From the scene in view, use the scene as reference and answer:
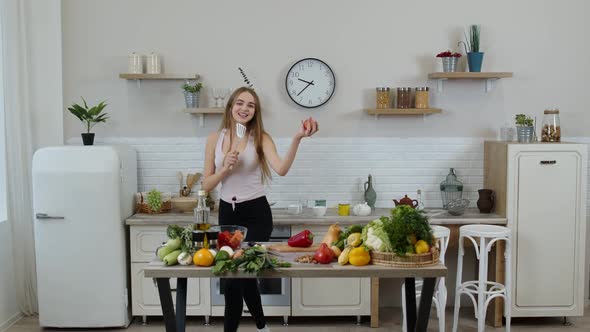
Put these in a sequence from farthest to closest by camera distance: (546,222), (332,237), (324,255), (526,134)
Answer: (526,134)
(546,222)
(332,237)
(324,255)

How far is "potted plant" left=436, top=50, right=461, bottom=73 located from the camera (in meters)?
5.87

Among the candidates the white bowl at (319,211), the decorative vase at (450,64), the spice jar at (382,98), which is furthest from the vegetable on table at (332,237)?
the decorative vase at (450,64)

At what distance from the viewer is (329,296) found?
564 cm

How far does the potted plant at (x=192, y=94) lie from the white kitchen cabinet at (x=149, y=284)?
1074 millimetres

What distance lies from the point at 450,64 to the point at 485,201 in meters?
1.18

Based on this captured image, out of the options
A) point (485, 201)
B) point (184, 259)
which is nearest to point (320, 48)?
point (485, 201)

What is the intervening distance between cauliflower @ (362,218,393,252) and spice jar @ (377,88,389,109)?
8.22 ft

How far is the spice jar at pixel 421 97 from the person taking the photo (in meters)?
5.90

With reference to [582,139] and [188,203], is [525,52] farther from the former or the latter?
[188,203]

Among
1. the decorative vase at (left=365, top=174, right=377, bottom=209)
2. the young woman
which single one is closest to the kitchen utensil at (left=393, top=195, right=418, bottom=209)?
the decorative vase at (left=365, top=174, right=377, bottom=209)

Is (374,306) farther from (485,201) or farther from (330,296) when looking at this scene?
(485,201)

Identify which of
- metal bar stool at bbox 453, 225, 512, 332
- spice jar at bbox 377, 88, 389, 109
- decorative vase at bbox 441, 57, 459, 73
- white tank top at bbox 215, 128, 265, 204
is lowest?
metal bar stool at bbox 453, 225, 512, 332

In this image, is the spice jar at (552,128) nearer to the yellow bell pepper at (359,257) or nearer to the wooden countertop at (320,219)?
the wooden countertop at (320,219)

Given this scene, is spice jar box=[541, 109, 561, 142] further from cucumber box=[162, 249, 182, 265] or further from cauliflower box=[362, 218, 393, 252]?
cucumber box=[162, 249, 182, 265]
